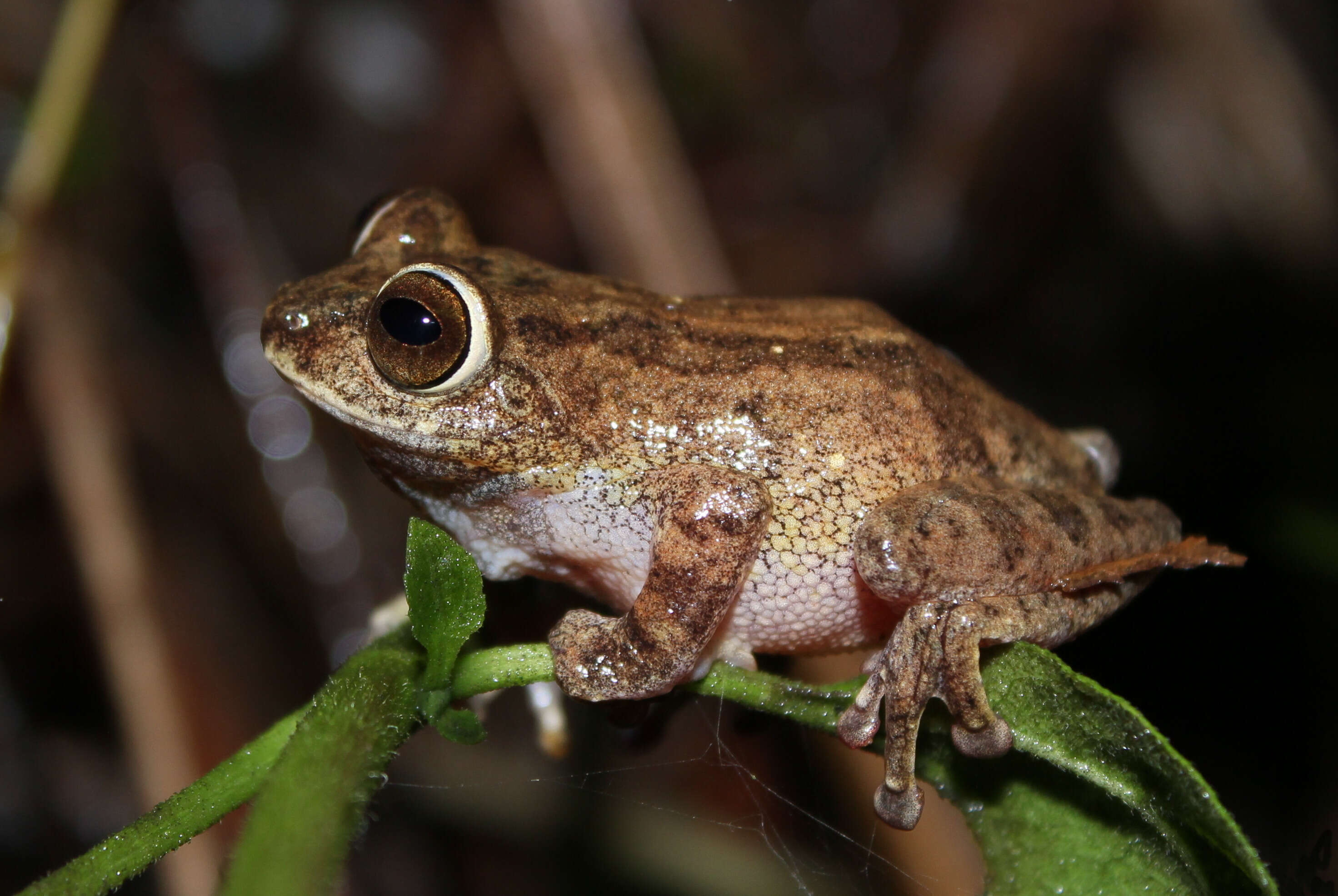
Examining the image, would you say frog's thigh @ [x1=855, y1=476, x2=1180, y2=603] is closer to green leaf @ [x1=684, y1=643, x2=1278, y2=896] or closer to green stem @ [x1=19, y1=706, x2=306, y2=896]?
green leaf @ [x1=684, y1=643, x2=1278, y2=896]

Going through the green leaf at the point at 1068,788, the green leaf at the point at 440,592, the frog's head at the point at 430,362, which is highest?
the frog's head at the point at 430,362

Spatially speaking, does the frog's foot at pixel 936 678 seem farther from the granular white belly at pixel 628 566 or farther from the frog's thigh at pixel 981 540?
the granular white belly at pixel 628 566

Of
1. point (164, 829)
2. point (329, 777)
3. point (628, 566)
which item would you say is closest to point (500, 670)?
point (329, 777)

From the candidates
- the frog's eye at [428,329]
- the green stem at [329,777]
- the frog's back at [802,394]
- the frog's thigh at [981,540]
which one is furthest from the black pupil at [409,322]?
the frog's thigh at [981,540]

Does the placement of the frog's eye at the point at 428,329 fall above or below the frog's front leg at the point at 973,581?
above

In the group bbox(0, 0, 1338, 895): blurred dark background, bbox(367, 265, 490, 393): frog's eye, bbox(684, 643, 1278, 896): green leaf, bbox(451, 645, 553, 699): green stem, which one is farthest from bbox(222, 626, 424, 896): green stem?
bbox(0, 0, 1338, 895): blurred dark background

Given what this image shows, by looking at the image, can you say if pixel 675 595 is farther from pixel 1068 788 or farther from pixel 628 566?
pixel 1068 788
